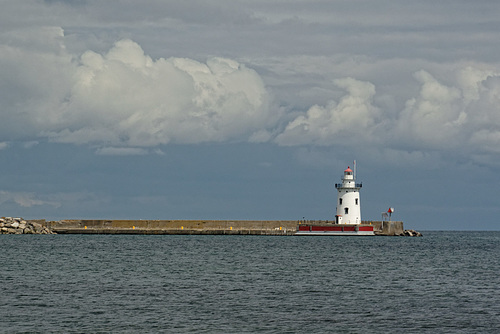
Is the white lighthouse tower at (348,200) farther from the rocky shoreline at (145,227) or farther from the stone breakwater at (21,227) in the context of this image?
the stone breakwater at (21,227)

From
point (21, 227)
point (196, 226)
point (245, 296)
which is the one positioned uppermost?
point (196, 226)

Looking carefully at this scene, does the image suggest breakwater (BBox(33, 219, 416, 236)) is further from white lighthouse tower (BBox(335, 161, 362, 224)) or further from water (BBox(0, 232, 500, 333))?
water (BBox(0, 232, 500, 333))

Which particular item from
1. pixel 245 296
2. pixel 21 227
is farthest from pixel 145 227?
pixel 245 296

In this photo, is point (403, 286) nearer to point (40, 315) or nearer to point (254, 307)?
point (254, 307)

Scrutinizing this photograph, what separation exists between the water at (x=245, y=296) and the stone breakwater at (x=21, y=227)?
54921 mm

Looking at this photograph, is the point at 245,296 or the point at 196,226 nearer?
the point at 245,296

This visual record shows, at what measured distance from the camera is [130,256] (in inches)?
2822

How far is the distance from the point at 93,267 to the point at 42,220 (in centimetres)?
6672

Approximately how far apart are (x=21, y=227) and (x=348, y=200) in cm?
5463

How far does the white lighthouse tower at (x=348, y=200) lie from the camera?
105 meters

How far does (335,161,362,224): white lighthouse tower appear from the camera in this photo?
346 feet

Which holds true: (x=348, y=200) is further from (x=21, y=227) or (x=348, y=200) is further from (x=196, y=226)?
(x=21, y=227)

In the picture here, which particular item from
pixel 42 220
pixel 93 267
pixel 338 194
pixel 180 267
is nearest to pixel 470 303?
pixel 180 267

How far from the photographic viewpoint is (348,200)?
346ft
